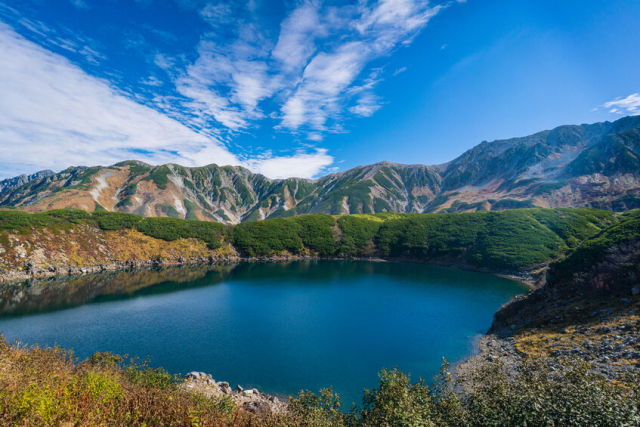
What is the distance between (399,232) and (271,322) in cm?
8529

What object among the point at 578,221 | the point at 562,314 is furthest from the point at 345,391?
the point at 578,221

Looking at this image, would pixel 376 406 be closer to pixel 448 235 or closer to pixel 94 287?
pixel 94 287

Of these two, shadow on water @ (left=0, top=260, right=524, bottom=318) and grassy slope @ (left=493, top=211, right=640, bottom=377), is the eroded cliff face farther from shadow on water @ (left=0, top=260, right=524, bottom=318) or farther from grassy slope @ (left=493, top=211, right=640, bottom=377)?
grassy slope @ (left=493, top=211, right=640, bottom=377)

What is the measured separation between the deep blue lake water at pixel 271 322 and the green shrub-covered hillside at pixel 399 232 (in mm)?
21213

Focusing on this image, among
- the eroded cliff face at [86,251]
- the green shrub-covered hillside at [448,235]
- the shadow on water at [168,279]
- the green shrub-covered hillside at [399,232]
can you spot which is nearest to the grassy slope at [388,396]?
the shadow on water at [168,279]

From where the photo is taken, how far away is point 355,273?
8481 centimetres

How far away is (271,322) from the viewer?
142 feet

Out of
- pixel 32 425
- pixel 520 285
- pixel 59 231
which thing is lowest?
pixel 520 285

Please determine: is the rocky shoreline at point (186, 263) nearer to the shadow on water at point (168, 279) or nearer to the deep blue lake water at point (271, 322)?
the shadow on water at point (168, 279)

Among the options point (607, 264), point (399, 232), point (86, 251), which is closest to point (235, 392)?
point (607, 264)

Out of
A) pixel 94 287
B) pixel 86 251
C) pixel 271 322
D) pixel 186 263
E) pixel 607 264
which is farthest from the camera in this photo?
pixel 186 263

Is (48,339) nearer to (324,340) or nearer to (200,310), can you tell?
(200,310)


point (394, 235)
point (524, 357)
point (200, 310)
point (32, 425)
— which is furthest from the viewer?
point (394, 235)

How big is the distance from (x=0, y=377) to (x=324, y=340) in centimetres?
3064
